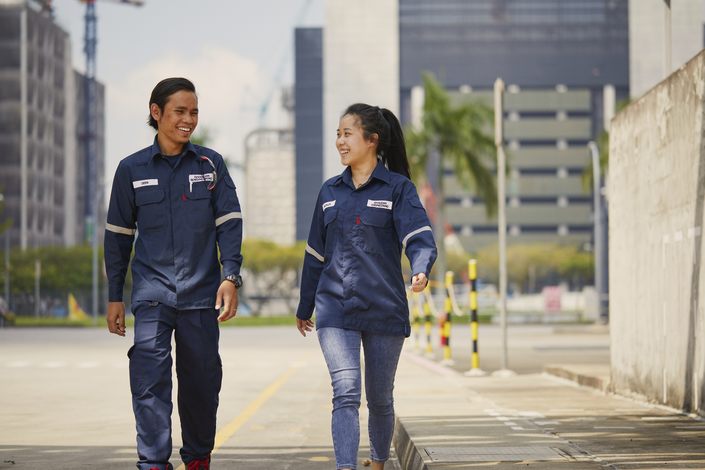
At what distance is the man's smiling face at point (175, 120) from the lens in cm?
477

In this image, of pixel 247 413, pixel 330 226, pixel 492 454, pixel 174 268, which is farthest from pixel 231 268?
pixel 247 413

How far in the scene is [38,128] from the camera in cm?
9856

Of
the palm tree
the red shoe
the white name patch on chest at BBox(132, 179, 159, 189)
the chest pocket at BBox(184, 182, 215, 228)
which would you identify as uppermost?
the palm tree

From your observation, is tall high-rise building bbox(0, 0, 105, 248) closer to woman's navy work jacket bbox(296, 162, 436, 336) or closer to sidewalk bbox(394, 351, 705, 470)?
sidewalk bbox(394, 351, 705, 470)

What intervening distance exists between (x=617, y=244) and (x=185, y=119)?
18.8 feet

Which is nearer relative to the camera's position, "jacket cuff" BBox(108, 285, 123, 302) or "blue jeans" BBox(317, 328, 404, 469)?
"blue jeans" BBox(317, 328, 404, 469)

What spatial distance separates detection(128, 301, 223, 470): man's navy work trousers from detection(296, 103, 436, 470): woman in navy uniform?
1.79ft

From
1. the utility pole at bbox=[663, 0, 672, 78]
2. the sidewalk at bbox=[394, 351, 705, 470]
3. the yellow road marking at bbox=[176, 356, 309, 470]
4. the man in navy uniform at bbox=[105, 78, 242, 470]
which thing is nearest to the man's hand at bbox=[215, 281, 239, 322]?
the man in navy uniform at bbox=[105, 78, 242, 470]

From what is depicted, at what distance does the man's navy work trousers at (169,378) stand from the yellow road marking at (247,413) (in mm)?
1279

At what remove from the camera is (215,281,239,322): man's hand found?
4.61 metres

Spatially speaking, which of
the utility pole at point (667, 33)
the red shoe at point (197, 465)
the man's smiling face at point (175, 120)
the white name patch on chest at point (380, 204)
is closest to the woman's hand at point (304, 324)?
the white name patch on chest at point (380, 204)

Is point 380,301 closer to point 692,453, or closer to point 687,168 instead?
point 692,453

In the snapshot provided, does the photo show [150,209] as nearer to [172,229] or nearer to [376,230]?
[172,229]

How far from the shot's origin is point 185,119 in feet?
15.7
